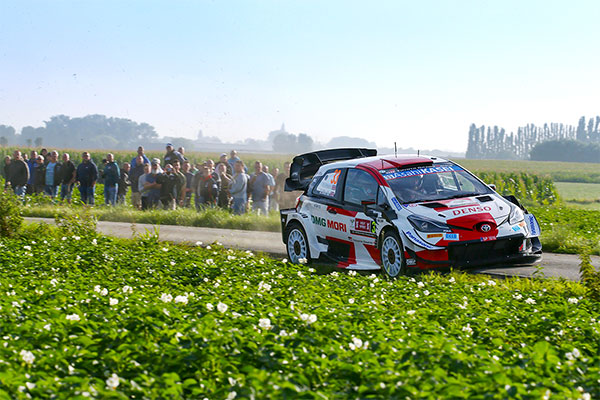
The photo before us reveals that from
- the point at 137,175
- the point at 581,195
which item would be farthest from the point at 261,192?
the point at 581,195

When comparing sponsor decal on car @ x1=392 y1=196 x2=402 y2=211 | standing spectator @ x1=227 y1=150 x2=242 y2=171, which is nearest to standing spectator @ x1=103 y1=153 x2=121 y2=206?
standing spectator @ x1=227 y1=150 x2=242 y2=171

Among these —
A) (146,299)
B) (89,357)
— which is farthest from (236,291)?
(89,357)

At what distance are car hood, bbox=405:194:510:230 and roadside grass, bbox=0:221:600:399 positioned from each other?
1827 mm

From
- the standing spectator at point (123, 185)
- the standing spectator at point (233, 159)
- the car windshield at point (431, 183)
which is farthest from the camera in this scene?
the standing spectator at point (123, 185)

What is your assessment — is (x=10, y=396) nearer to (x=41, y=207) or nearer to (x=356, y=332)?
(x=356, y=332)

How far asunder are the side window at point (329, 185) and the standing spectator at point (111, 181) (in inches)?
597

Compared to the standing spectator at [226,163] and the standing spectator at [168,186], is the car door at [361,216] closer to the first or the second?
the standing spectator at [226,163]

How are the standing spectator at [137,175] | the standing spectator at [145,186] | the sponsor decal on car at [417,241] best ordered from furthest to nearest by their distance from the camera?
the standing spectator at [137,175]
the standing spectator at [145,186]
the sponsor decal on car at [417,241]

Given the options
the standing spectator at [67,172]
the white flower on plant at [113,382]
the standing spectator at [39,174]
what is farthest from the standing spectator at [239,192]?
the white flower on plant at [113,382]

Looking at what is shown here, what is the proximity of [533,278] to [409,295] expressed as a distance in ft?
12.0

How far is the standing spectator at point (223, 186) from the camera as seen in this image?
79.9ft

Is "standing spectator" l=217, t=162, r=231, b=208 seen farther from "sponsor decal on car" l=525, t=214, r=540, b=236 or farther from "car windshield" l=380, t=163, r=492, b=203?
"sponsor decal on car" l=525, t=214, r=540, b=236

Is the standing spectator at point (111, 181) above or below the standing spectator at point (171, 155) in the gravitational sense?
below

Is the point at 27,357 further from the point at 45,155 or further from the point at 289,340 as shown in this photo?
the point at 45,155
